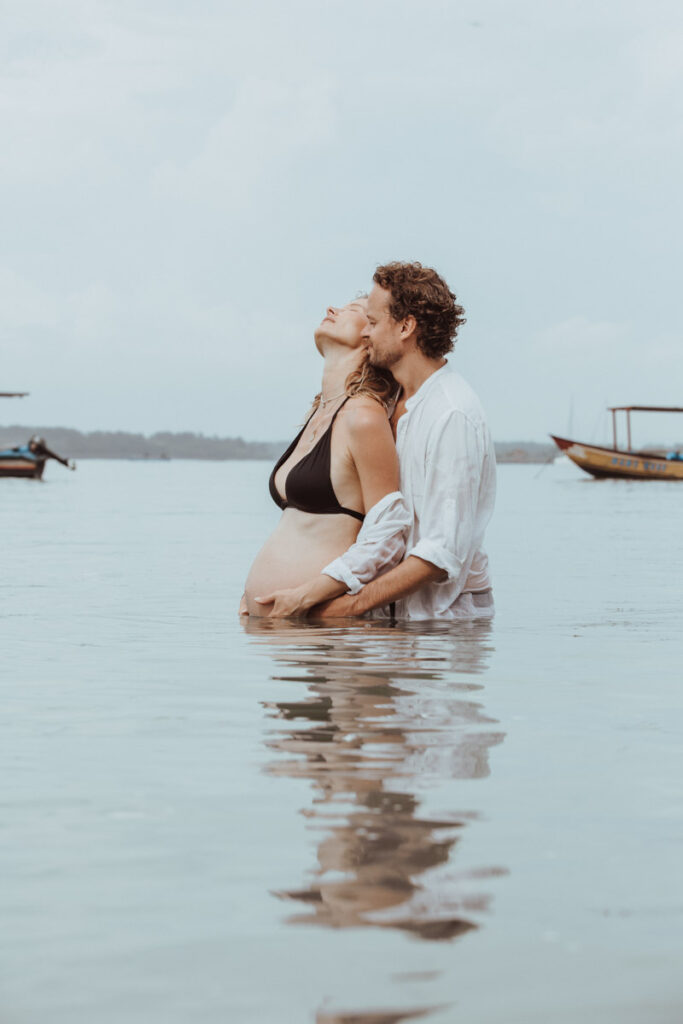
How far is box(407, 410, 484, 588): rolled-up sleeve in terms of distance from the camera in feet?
16.8

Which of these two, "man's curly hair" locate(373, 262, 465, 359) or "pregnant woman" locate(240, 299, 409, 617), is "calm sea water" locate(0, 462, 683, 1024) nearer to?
"pregnant woman" locate(240, 299, 409, 617)

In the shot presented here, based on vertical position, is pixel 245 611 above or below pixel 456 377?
below

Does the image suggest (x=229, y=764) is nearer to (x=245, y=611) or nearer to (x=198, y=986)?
(x=198, y=986)

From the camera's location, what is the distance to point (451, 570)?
5.14m

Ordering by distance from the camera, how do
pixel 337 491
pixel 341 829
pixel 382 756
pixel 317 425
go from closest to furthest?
pixel 341 829 → pixel 382 756 → pixel 337 491 → pixel 317 425

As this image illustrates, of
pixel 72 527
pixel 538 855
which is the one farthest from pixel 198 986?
pixel 72 527

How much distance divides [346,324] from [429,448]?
682 millimetres

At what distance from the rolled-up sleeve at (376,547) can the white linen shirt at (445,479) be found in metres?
0.08

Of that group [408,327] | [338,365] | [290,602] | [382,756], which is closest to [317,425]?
[338,365]

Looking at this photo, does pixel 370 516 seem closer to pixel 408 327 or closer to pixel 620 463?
pixel 408 327

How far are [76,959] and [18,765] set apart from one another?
1512mm

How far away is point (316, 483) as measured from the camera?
18.1ft

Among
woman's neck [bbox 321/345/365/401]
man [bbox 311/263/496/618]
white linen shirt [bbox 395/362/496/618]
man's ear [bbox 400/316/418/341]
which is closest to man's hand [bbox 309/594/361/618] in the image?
man [bbox 311/263/496/618]

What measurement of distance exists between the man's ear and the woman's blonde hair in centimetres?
31
